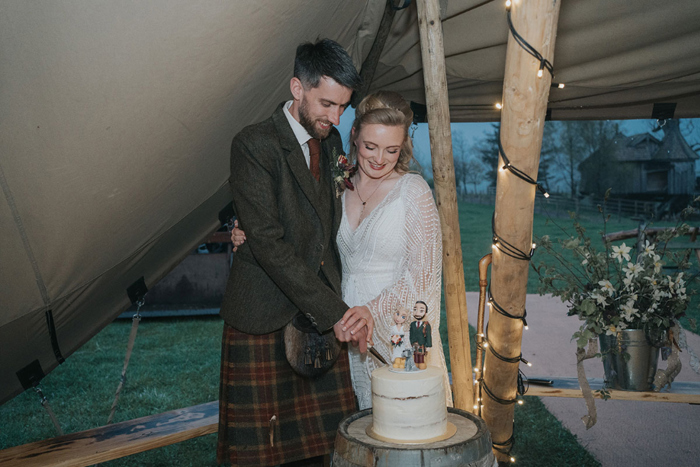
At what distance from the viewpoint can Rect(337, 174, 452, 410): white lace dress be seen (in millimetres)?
2168

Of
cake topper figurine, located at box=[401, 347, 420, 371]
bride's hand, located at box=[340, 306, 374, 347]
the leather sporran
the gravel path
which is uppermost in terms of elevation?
bride's hand, located at box=[340, 306, 374, 347]

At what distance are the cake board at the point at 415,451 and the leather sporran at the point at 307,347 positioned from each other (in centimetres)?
48

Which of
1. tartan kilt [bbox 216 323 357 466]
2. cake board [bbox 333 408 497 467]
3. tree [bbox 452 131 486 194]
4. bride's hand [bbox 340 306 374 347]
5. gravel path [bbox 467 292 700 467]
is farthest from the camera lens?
tree [bbox 452 131 486 194]

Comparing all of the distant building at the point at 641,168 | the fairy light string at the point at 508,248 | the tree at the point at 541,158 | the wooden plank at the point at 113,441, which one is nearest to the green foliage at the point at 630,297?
the fairy light string at the point at 508,248

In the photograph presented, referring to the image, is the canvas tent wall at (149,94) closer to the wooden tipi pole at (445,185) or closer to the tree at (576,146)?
the wooden tipi pole at (445,185)

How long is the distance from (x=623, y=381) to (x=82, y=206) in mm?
2544

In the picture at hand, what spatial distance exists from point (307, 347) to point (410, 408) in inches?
24.9

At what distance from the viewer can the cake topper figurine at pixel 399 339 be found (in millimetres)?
1692

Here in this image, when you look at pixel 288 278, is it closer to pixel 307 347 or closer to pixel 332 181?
pixel 307 347

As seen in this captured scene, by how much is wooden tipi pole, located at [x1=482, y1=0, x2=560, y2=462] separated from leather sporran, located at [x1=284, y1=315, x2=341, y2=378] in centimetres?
68

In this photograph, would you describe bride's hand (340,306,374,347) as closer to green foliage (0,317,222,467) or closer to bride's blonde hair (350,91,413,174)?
bride's blonde hair (350,91,413,174)

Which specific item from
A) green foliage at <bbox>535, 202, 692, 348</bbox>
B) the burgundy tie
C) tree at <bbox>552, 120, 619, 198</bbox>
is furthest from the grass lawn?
tree at <bbox>552, 120, 619, 198</bbox>

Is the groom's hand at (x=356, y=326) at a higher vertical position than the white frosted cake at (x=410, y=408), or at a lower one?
higher

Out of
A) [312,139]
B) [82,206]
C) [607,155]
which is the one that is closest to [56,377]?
[82,206]
